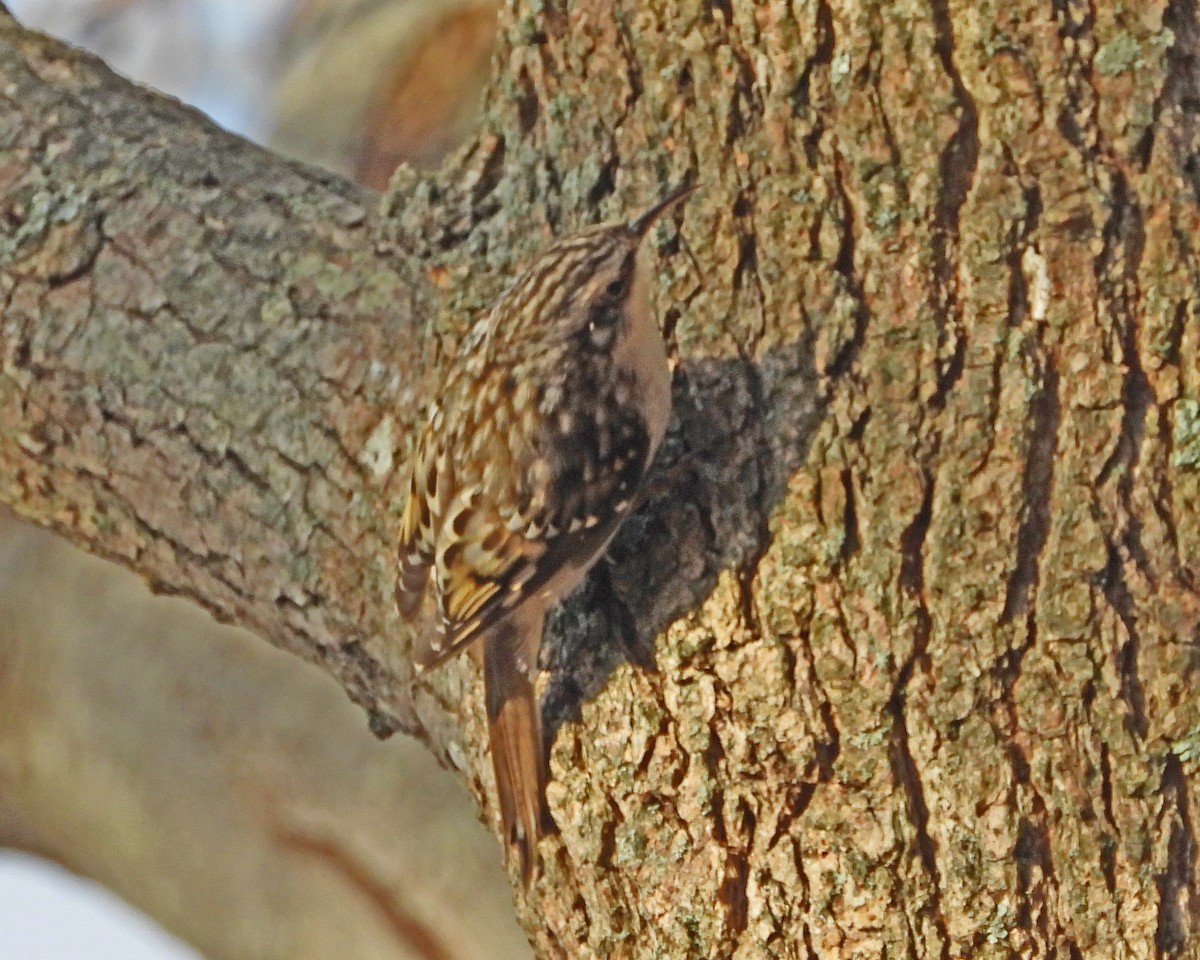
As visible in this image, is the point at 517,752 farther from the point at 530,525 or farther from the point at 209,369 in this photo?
the point at 209,369

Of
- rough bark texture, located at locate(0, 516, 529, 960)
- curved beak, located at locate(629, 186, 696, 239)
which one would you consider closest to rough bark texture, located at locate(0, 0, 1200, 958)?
curved beak, located at locate(629, 186, 696, 239)

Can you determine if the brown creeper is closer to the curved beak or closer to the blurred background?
the curved beak

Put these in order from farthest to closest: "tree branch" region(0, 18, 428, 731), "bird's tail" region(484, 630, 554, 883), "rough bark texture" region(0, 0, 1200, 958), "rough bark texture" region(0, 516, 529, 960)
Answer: "rough bark texture" region(0, 516, 529, 960)
"tree branch" region(0, 18, 428, 731)
"bird's tail" region(484, 630, 554, 883)
"rough bark texture" region(0, 0, 1200, 958)

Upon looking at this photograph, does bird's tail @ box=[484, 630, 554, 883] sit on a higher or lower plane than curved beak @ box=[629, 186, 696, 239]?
lower

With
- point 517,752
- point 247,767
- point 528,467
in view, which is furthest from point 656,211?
point 247,767

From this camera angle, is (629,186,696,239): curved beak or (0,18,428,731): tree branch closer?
(629,186,696,239): curved beak

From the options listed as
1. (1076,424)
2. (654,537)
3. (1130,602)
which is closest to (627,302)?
(654,537)
